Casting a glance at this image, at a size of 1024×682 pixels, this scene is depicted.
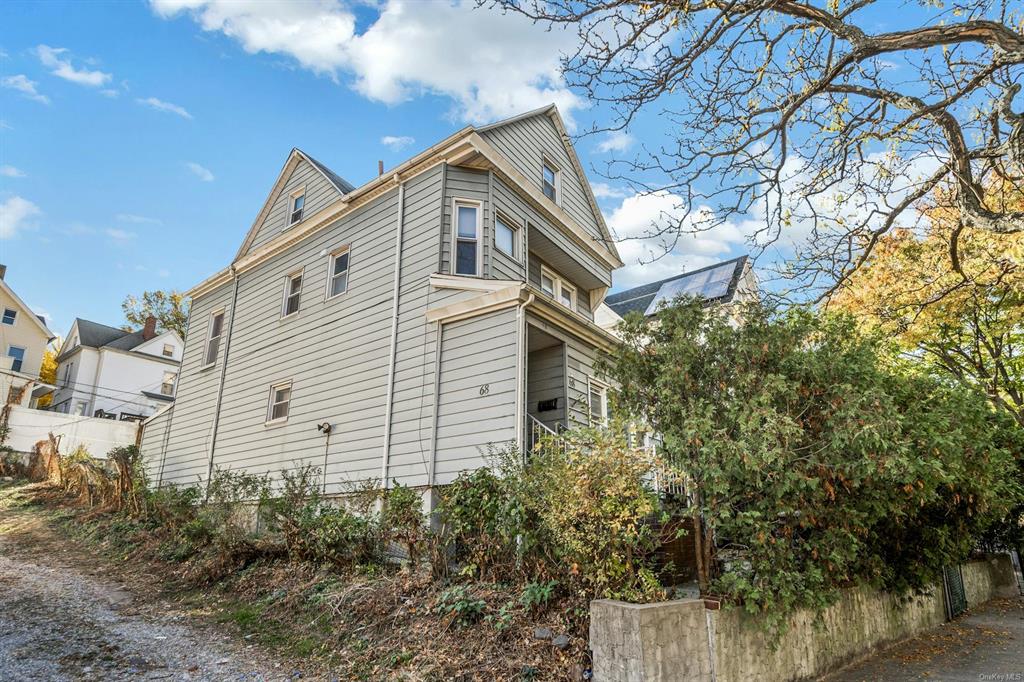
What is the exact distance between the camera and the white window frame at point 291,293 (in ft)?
41.3

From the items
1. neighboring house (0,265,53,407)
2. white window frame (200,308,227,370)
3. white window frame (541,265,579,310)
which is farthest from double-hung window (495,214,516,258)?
neighboring house (0,265,53,407)

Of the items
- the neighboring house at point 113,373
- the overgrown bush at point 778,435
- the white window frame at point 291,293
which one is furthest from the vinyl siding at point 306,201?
the neighboring house at point 113,373

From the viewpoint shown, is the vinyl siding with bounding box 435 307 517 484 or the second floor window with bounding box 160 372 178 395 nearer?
the vinyl siding with bounding box 435 307 517 484

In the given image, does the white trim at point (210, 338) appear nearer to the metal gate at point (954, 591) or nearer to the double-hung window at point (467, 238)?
the double-hung window at point (467, 238)

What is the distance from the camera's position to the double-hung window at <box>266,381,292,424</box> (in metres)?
11.8

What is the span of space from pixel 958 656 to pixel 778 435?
490 centimetres

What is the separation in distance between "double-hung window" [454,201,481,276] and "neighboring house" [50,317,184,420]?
2631cm

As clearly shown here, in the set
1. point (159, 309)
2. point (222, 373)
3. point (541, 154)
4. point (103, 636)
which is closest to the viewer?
point (103, 636)

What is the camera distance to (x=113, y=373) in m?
30.4

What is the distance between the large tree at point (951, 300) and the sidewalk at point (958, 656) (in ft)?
11.4

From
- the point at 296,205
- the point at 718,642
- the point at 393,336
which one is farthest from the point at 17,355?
the point at 718,642

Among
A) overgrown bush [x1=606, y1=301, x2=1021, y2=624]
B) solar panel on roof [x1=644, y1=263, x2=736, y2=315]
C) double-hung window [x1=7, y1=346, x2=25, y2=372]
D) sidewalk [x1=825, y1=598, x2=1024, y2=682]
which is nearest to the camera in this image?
overgrown bush [x1=606, y1=301, x2=1021, y2=624]

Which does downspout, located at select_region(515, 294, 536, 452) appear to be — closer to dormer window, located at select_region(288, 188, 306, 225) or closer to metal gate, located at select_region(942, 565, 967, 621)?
metal gate, located at select_region(942, 565, 967, 621)

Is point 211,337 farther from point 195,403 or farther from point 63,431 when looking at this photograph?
point 63,431
